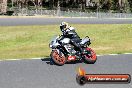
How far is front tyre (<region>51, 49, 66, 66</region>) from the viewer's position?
1504cm

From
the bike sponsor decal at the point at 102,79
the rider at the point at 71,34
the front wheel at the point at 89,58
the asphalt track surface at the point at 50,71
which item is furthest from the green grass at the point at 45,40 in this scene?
the bike sponsor decal at the point at 102,79

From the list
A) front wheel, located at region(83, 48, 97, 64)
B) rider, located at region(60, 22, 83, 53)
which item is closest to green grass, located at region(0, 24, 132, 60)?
rider, located at region(60, 22, 83, 53)

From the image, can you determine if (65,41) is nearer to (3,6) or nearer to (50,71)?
(50,71)

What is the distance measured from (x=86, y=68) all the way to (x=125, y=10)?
2841 inches

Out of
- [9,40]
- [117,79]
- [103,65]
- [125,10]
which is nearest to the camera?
[117,79]

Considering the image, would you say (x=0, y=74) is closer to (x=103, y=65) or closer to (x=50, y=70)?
(x=50, y=70)

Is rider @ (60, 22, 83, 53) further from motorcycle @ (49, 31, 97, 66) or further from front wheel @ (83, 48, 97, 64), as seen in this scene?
front wheel @ (83, 48, 97, 64)

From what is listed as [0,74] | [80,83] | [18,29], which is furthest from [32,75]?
[18,29]

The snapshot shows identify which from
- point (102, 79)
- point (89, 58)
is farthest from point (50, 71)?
point (102, 79)

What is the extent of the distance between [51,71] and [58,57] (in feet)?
4.36

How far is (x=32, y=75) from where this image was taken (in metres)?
13.1

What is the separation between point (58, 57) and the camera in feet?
49.6

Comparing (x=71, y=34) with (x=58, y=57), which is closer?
(x=58, y=57)

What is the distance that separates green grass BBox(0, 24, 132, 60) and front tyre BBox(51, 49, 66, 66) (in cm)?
380
